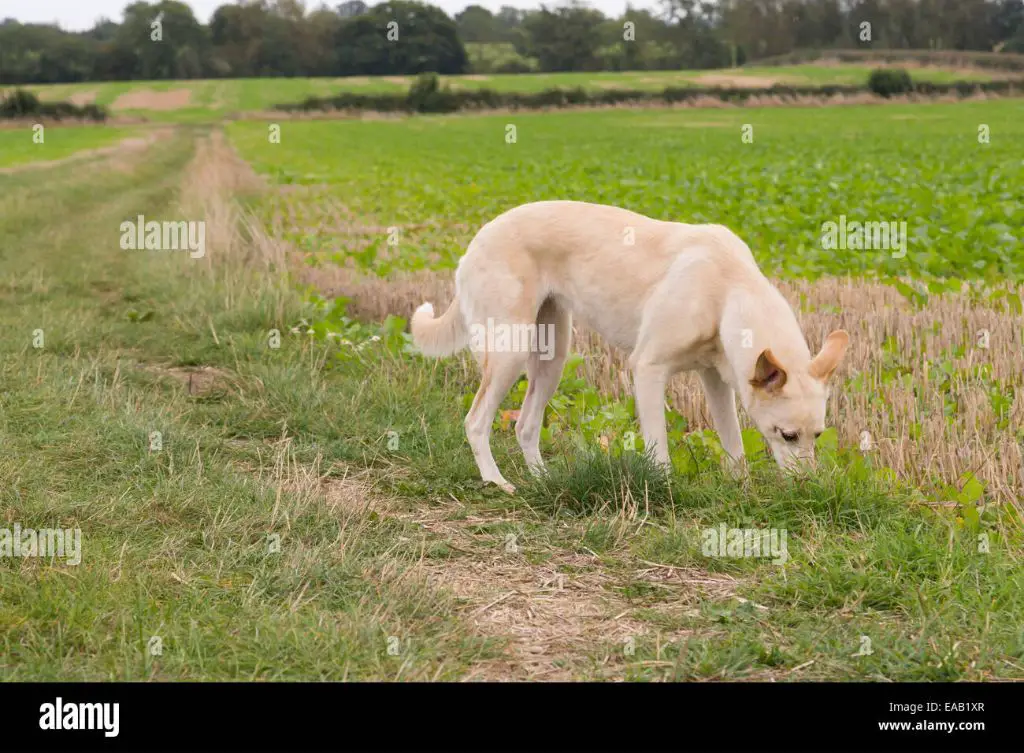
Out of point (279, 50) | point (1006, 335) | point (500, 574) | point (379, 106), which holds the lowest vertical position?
point (500, 574)

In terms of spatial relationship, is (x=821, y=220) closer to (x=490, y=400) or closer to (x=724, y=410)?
(x=724, y=410)

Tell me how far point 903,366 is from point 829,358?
2.23 m

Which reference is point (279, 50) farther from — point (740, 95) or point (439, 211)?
point (439, 211)

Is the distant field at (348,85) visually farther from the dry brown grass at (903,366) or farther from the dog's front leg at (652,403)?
the dog's front leg at (652,403)

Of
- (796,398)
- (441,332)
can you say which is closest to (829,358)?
(796,398)

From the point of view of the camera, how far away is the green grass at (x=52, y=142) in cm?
3231

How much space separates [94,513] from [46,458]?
96 centimetres

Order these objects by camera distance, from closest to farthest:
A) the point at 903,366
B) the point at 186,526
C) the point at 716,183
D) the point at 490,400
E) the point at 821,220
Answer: the point at 186,526 → the point at 490,400 → the point at 903,366 → the point at 821,220 → the point at 716,183

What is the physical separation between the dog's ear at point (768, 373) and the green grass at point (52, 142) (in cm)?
2849

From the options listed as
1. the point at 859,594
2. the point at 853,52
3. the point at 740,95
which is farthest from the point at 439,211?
the point at 853,52

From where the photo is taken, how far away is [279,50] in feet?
288

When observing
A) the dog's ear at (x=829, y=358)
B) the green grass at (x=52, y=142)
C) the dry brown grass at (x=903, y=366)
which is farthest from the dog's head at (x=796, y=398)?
the green grass at (x=52, y=142)

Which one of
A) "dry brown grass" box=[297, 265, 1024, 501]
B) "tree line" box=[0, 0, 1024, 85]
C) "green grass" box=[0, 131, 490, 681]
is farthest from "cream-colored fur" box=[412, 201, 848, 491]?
"tree line" box=[0, 0, 1024, 85]

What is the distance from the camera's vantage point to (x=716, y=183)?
63.8 feet
